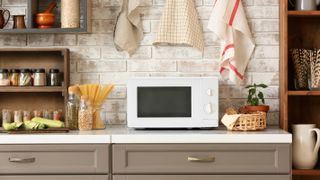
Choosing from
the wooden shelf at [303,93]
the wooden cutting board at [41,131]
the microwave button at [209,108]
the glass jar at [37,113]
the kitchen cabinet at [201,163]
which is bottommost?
the kitchen cabinet at [201,163]

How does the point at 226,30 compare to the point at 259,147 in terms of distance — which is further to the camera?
Result: the point at 226,30

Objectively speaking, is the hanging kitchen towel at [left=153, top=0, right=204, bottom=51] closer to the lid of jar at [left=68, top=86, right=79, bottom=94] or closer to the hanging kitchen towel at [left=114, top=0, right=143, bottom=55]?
the hanging kitchen towel at [left=114, top=0, right=143, bottom=55]

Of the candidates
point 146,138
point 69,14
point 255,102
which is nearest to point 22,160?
point 146,138

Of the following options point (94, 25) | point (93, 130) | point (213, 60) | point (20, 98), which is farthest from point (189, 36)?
point (20, 98)

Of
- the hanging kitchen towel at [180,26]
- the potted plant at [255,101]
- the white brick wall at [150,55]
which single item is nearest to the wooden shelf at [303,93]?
the potted plant at [255,101]

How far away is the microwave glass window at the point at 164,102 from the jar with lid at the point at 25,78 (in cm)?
69

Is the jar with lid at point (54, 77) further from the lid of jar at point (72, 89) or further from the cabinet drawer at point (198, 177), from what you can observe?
the cabinet drawer at point (198, 177)

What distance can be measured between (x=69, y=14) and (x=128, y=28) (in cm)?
37

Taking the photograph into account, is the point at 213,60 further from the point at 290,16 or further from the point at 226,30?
the point at 290,16

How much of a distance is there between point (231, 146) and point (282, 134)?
0.27 metres

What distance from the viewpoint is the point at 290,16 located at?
11.1 ft

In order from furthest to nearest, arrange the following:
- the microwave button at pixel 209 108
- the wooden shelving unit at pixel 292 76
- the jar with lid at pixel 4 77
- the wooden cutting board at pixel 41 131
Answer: the wooden shelving unit at pixel 292 76
the jar with lid at pixel 4 77
the microwave button at pixel 209 108
the wooden cutting board at pixel 41 131

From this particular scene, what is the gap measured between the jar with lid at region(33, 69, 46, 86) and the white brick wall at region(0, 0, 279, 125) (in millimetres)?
213

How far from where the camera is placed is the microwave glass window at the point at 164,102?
3.16 meters
